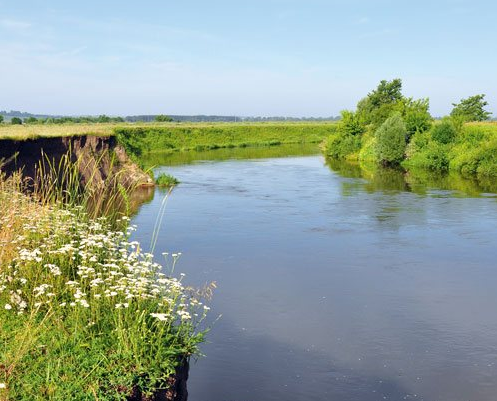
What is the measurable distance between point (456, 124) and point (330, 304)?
47500 millimetres

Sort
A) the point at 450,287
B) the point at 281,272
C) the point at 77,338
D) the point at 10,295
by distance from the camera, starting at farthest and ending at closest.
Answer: the point at 281,272 < the point at 450,287 < the point at 10,295 < the point at 77,338

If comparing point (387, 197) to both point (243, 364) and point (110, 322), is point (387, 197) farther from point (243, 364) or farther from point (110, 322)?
point (110, 322)

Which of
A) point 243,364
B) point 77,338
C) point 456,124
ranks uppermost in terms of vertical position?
point 456,124

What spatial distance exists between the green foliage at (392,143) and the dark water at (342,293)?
77.1 ft

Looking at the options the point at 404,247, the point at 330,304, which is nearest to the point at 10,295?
the point at 330,304

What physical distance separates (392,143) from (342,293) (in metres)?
43.7

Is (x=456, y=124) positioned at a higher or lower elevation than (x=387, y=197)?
higher

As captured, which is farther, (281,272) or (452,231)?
(452,231)

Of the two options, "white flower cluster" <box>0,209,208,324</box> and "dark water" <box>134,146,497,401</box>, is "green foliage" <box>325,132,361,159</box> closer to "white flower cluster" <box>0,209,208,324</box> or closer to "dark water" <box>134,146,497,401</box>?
"dark water" <box>134,146,497,401</box>

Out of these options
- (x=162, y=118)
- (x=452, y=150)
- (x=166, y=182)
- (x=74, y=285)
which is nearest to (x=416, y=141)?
(x=452, y=150)

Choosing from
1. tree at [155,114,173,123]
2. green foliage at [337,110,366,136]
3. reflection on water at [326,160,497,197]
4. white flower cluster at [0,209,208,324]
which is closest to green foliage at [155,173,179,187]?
reflection on water at [326,160,497,197]

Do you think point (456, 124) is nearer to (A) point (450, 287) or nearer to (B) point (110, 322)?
(A) point (450, 287)

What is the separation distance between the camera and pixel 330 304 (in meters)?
14.7

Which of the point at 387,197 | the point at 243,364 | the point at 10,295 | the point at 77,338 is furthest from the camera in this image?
the point at 387,197
